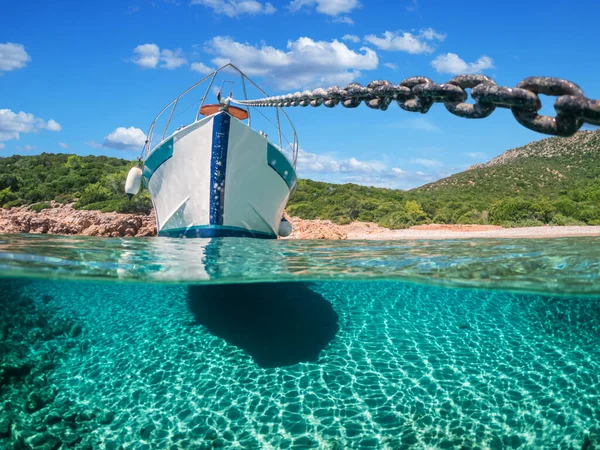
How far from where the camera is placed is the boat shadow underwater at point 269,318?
764 centimetres

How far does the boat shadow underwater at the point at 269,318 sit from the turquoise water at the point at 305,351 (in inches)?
2.4

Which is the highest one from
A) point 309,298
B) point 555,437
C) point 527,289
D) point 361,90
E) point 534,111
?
point 361,90

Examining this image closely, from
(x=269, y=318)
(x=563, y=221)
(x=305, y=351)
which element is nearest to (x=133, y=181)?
(x=269, y=318)

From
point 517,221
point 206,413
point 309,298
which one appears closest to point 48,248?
point 206,413

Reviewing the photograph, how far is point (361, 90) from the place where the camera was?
9.91 feet

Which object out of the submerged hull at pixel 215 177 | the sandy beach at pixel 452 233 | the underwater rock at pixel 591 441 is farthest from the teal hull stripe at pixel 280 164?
the underwater rock at pixel 591 441

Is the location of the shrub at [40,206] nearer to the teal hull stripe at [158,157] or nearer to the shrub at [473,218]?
the teal hull stripe at [158,157]

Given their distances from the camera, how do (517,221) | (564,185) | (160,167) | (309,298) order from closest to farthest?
(160,167), (309,298), (517,221), (564,185)

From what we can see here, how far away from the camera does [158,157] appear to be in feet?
32.9

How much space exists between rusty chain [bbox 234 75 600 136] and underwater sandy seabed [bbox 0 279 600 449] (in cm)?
410

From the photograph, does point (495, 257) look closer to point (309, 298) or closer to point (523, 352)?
point (523, 352)

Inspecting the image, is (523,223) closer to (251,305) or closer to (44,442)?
(251,305)

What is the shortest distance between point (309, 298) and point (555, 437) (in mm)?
6885

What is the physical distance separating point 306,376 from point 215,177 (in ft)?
15.1
